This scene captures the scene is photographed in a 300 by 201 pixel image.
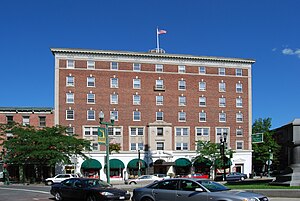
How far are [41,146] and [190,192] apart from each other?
143ft

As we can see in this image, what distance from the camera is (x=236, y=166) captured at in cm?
7419

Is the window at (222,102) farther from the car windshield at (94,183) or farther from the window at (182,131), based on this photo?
the car windshield at (94,183)

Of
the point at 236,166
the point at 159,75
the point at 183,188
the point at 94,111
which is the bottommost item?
the point at 236,166

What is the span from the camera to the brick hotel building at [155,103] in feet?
222

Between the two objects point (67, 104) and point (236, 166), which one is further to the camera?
point (236, 166)

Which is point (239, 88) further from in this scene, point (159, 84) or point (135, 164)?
point (135, 164)

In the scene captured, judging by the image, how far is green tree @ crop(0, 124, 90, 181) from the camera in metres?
57.1

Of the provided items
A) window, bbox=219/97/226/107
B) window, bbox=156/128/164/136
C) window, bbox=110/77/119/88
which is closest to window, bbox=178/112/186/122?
window, bbox=156/128/164/136

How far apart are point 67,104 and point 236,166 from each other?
30.6 metres

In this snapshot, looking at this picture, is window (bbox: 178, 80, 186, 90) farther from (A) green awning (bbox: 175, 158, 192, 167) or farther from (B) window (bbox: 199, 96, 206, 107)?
(A) green awning (bbox: 175, 158, 192, 167)

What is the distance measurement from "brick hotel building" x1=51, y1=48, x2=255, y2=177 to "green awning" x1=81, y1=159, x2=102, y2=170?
684 mm

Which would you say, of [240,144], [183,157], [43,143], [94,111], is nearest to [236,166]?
[240,144]

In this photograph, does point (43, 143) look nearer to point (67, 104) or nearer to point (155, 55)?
point (67, 104)

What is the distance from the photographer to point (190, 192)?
16.8m
